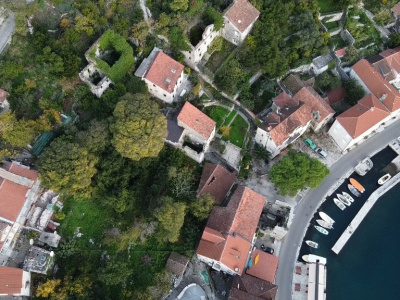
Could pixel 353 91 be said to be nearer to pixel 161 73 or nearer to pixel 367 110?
pixel 367 110

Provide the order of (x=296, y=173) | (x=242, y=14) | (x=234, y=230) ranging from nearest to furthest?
1. (x=234, y=230)
2. (x=296, y=173)
3. (x=242, y=14)

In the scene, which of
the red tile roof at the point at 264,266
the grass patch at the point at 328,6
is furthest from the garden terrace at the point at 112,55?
the grass patch at the point at 328,6

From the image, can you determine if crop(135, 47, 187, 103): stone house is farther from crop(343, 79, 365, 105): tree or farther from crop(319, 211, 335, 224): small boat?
crop(319, 211, 335, 224): small boat

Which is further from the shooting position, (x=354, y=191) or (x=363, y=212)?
(x=354, y=191)

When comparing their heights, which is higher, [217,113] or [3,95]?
[217,113]

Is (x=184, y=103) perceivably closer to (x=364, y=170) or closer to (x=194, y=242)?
(x=194, y=242)

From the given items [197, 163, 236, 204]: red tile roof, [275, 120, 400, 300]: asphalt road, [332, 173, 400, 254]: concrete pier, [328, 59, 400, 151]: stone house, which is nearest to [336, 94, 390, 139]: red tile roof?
[328, 59, 400, 151]: stone house

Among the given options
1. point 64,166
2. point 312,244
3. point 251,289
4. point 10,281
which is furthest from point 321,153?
point 10,281
